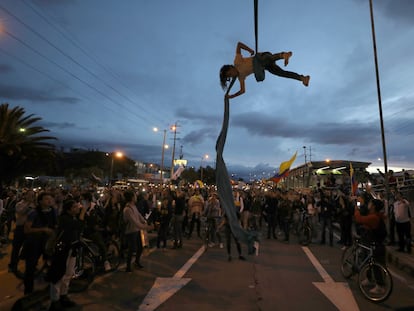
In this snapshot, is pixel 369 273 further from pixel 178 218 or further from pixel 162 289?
pixel 178 218

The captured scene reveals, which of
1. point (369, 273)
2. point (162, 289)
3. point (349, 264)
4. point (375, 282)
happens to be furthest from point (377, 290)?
point (162, 289)

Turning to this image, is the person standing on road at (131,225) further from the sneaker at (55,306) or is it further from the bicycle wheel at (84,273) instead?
the sneaker at (55,306)

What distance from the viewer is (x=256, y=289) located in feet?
20.8

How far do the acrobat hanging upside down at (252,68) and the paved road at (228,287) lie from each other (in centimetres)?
373

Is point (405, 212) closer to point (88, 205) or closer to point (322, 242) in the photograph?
point (322, 242)

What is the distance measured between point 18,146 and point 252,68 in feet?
51.4

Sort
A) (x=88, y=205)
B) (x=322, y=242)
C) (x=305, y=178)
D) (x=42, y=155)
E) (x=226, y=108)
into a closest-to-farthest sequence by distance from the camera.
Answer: (x=226, y=108), (x=88, y=205), (x=322, y=242), (x=42, y=155), (x=305, y=178)

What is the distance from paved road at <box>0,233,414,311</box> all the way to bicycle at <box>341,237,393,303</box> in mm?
182

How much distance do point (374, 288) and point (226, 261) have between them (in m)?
4.04

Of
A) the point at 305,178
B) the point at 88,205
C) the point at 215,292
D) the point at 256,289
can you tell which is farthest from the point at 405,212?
the point at 305,178

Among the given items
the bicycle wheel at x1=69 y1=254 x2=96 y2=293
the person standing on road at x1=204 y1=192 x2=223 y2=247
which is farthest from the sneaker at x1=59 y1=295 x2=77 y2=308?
the person standing on road at x1=204 y1=192 x2=223 y2=247

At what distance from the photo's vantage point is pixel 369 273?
611 centimetres

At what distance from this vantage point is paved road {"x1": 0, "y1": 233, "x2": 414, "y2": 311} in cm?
546

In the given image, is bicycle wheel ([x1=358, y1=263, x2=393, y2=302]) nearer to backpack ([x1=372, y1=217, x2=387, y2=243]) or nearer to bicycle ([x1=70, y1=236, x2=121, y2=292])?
backpack ([x1=372, y1=217, x2=387, y2=243])
